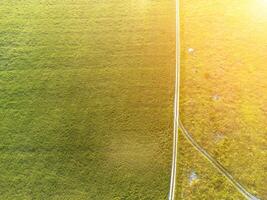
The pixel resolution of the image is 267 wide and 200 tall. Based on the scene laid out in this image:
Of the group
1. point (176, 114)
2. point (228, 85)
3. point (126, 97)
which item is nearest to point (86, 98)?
point (126, 97)

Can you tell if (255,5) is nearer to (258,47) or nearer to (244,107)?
(258,47)

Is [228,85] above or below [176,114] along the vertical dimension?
above

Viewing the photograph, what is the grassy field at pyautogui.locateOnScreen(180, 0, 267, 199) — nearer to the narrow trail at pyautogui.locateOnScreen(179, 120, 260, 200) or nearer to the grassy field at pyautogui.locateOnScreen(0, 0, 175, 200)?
the narrow trail at pyautogui.locateOnScreen(179, 120, 260, 200)

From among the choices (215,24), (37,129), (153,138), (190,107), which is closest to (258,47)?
(215,24)

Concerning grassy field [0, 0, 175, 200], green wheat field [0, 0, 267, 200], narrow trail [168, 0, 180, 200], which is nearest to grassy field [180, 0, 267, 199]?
green wheat field [0, 0, 267, 200]

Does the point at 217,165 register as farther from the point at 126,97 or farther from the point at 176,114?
the point at 126,97

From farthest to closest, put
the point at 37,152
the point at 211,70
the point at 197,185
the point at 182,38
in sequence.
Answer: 1. the point at 182,38
2. the point at 211,70
3. the point at 37,152
4. the point at 197,185

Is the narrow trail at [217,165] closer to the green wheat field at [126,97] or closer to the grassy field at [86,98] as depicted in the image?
the green wheat field at [126,97]
